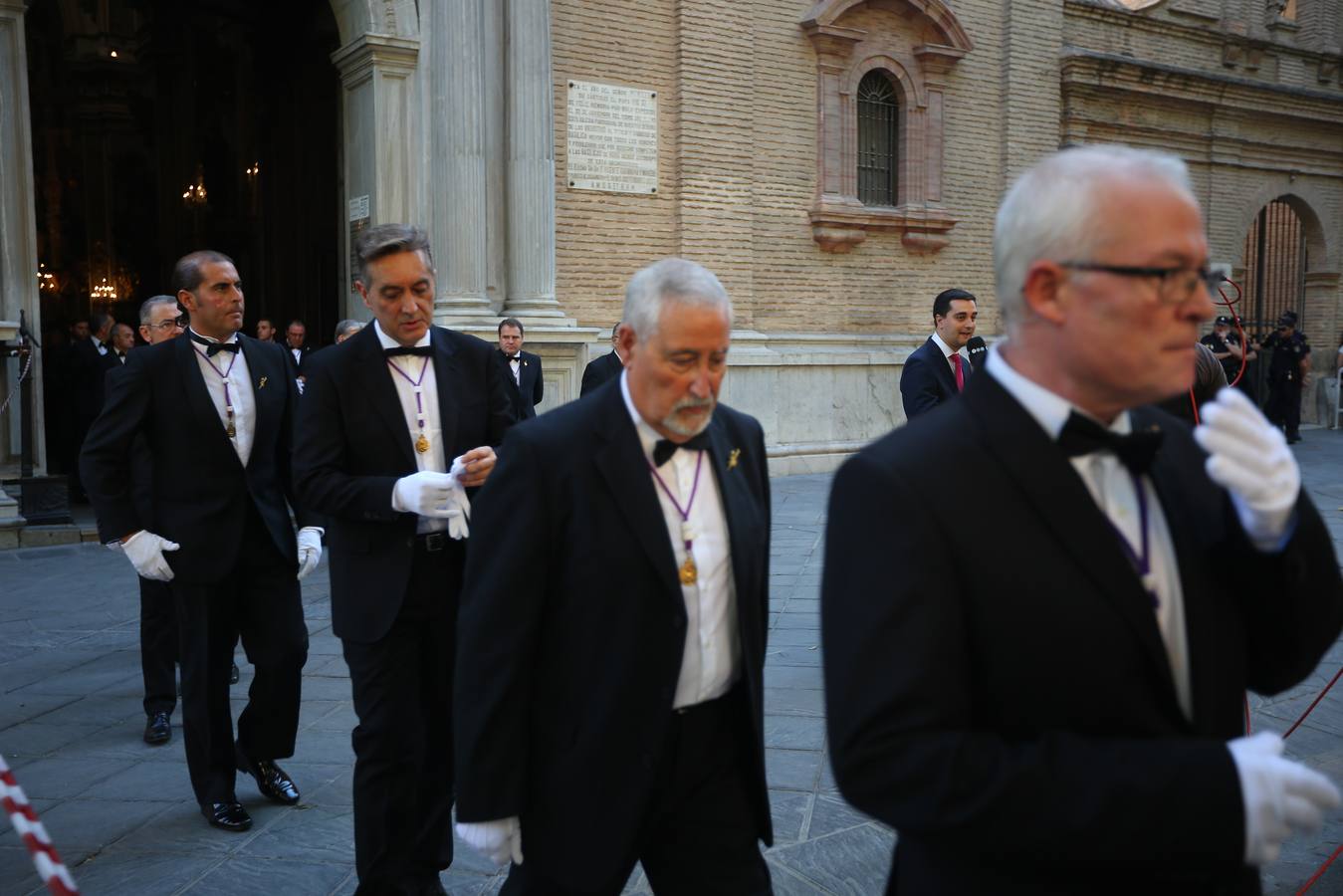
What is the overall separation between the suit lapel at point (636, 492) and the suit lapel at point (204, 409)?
2.52 m

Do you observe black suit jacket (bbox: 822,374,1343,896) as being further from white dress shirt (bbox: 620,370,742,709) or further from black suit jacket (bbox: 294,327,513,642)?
black suit jacket (bbox: 294,327,513,642)

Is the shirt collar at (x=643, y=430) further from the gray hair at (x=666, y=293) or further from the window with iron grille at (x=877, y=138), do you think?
the window with iron grille at (x=877, y=138)

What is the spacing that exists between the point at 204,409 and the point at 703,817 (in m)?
2.81

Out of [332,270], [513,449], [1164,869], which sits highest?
[332,270]

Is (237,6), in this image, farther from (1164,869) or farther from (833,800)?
(1164,869)

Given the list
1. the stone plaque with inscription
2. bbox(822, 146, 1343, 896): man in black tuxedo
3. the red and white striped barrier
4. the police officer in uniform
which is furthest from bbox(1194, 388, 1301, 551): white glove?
the police officer in uniform

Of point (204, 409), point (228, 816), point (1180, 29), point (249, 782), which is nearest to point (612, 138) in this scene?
point (204, 409)

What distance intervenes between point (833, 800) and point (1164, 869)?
2.98 meters

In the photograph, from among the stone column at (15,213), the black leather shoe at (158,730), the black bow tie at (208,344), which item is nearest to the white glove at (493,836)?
the black bow tie at (208,344)

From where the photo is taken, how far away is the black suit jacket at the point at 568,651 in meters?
2.30

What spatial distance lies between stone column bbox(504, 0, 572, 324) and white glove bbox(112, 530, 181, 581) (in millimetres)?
8071

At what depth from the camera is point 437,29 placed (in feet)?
38.1

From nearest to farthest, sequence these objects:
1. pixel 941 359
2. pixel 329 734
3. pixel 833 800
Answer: pixel 833 800 < pixel 329 734 < pixel 941 359

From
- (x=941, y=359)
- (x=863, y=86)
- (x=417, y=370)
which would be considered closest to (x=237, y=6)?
(x=863, y=86)
